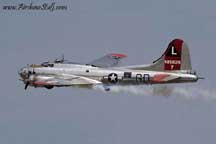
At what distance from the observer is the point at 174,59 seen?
99.0 m

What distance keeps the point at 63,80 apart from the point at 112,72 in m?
4.76

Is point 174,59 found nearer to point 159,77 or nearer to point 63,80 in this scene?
point 159,77

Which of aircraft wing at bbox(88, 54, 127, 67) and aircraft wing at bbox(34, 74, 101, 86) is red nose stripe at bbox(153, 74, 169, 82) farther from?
aircraft wing at bbox(88, 54, 127, 67)

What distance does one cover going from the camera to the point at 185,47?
324ft

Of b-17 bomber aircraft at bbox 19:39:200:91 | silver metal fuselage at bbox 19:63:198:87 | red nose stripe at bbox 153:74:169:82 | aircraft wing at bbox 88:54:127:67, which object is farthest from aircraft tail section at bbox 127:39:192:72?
aircraft wing at bbox 88:54:127:67

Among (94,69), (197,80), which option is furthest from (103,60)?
(197,80)

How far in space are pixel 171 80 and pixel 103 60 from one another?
36.5ft

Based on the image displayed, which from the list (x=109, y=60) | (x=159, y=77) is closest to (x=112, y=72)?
(x=159, y=77)

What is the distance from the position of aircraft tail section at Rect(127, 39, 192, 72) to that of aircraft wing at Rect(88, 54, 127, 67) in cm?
619

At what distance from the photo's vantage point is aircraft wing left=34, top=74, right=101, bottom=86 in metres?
97.8

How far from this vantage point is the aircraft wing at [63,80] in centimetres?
9781

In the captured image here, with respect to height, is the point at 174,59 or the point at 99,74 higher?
the point at 174,59

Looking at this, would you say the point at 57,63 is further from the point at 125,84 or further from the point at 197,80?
the point at 197,80

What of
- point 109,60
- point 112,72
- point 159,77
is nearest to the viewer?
point 159,77
